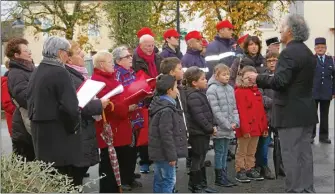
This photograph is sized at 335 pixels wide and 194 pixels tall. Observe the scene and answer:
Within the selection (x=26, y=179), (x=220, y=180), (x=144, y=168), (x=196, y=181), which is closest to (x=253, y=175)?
(x=220, y=180)

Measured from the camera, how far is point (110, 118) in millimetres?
6457

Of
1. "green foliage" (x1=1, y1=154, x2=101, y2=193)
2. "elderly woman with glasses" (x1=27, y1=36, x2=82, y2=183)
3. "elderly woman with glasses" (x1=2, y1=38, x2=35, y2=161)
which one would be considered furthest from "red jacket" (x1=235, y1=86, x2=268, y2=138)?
"green foliage" (x1=1, y1=154, x2=101, y2=193)

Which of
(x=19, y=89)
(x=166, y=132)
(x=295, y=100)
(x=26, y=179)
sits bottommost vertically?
(x=26, y=179)

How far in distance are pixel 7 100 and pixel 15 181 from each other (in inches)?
134

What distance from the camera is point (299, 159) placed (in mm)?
6434

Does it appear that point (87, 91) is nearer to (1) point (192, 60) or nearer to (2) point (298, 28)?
(2) point (298, 28)

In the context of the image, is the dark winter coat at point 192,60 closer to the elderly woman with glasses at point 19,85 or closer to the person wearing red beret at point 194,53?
the person wearing red beret at point 194,53

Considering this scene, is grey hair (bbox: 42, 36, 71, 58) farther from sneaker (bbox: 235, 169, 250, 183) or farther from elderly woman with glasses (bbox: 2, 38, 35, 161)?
sneaker (bbox: 235, 169, 250, 183)

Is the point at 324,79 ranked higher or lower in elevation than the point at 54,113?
higher

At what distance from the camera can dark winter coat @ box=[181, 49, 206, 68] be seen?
356 inches

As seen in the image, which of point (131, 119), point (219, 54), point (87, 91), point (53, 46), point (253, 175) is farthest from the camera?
point (219, 54)

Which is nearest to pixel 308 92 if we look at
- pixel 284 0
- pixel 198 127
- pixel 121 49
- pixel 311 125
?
pixel 311 125

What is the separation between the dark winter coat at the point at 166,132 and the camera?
6.25 meters

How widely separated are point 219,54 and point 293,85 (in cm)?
312
